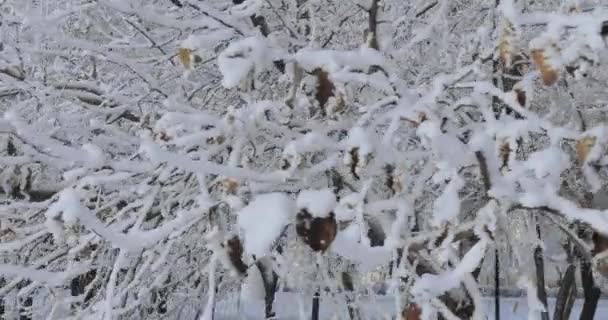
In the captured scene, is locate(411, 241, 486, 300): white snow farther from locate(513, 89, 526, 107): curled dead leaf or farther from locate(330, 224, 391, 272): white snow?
locate(513, 89, 526, 107): curled dead leaf

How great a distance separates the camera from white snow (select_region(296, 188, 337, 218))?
186 cm

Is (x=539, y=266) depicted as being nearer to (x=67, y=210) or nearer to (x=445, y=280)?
(x=445, y=280)

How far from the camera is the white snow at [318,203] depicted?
1858 millimetres

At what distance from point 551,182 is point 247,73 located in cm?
99

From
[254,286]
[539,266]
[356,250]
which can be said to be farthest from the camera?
[539,266]

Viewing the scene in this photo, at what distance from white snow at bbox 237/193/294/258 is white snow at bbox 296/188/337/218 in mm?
33

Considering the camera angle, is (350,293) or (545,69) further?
(350,293)

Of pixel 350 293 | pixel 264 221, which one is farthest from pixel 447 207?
pixel 350 293

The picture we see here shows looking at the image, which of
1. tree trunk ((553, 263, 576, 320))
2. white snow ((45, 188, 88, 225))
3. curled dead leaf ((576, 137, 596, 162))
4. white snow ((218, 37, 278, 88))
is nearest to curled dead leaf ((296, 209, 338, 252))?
white snow ((218, 37, 278, 88))

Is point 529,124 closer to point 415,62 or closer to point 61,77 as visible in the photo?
point 415,62

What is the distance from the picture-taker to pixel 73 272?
3088mm

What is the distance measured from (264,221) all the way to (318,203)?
136 mm

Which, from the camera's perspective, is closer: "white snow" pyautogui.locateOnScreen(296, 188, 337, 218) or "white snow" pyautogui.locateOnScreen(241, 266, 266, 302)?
"white snow" pyautogui.locateOnScreen(296, 188, 337, 218)

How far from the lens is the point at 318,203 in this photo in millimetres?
1865
